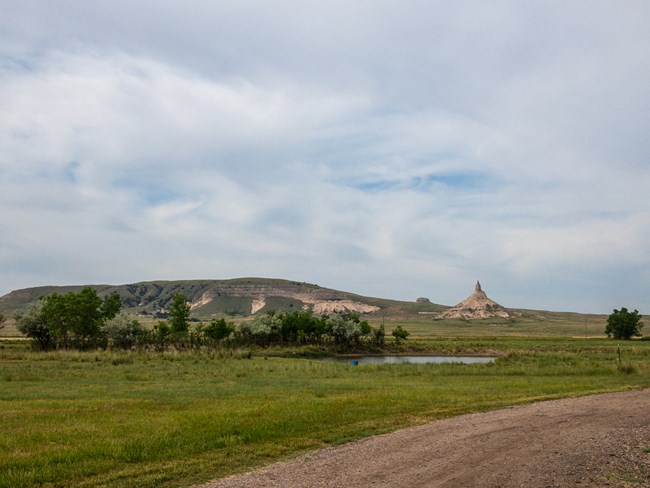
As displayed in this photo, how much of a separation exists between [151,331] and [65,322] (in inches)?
574

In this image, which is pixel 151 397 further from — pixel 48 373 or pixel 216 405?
pixel 48 373

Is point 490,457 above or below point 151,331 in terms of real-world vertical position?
below

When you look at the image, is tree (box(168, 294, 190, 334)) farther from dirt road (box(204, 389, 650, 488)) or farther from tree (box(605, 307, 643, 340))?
tree (box(605, 307, 643, 340))

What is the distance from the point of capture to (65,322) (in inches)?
2879

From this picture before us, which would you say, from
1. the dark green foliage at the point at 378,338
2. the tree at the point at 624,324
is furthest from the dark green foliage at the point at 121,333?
the tree at the point at 624,324

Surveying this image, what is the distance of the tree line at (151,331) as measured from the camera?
73875mm

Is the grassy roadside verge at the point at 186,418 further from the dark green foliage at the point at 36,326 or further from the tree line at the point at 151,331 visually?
the dark green foliage at the point at 36,326

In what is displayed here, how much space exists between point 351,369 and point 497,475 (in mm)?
31699

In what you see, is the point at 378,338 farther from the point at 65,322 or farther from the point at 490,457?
the point at 490,457

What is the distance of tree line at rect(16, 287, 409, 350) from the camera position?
242ft

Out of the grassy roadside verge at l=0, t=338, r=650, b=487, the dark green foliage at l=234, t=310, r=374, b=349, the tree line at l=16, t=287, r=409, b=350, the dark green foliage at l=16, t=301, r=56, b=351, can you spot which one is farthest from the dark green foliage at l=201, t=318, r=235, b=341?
the grassy roadside verge at l=0, t=338, r=650, b=487

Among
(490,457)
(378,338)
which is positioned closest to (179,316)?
(378,338)

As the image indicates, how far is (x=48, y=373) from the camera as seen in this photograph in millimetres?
36188

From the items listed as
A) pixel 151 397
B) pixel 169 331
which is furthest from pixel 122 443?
pixel 169 331
